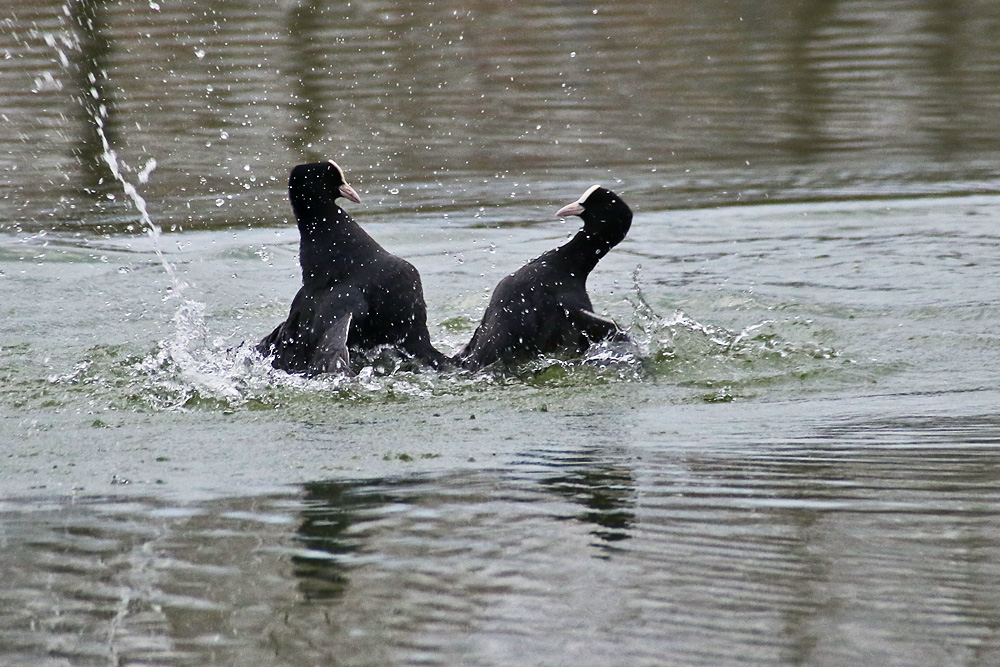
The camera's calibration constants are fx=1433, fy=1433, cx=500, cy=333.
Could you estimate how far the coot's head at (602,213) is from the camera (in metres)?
5.83

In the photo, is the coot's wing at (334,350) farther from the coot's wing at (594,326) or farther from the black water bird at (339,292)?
the coot's wing at (594,326)

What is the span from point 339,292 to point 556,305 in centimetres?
85

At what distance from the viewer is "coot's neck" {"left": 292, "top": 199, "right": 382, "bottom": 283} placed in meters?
5.65

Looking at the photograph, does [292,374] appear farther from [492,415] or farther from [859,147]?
[859,147]

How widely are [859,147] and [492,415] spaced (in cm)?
679

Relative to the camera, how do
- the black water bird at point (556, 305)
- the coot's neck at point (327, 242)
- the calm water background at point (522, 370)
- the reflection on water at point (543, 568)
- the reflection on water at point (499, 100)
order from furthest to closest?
the reflection on water at point (499, 100) → the coot's neck at point (327, 242) → the black water bird at point (556, 305) → the calm water background at point (522, 370) → the reflection on water at point (543, 568)

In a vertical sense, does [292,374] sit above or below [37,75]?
below

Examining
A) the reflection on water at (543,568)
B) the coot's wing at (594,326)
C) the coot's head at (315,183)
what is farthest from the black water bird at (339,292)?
the reflection on water at (543,568)

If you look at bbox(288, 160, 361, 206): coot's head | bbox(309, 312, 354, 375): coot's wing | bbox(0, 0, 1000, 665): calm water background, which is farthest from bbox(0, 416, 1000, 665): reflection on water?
bbox(288, 160, 361, 206): coot's head

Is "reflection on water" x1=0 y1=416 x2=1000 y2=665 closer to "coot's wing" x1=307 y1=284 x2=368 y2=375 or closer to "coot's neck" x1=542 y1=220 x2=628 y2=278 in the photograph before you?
"coot's wing" x1=307 y1=284 x2=368 y2=375

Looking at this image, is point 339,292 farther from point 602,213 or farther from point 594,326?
point 602,213

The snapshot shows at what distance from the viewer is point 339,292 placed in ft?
18.2

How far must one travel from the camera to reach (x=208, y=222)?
30.4 feet

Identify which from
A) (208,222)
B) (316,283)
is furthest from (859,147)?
(316,283)
